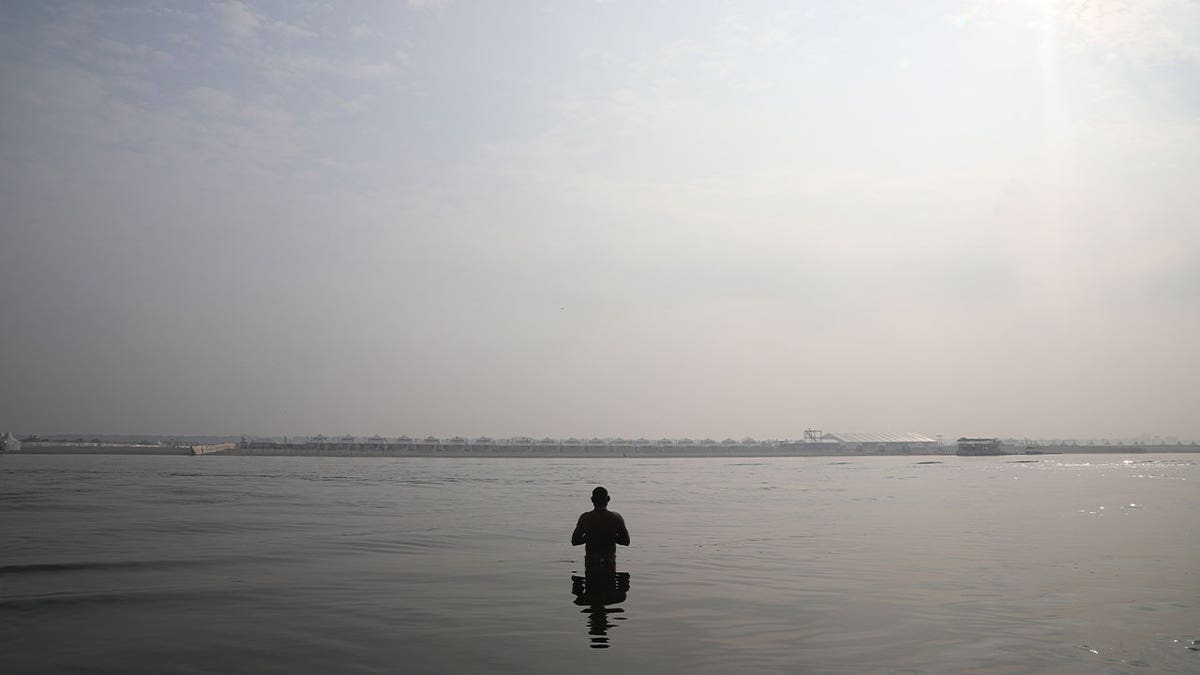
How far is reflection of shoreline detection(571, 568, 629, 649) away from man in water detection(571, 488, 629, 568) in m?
0.27

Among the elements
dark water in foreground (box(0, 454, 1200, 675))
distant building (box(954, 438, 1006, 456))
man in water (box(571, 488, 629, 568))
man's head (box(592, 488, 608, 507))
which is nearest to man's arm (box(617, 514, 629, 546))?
man in water (box(571, 488, 629, 568))

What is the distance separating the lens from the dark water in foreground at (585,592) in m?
13.5

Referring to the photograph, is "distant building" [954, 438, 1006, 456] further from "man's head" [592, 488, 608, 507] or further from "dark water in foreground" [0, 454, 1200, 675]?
"man's head" [592, 488, 608, 507]

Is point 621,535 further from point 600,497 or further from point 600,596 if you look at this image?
point 600,596

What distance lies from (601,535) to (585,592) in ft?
4.89

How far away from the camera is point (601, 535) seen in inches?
797

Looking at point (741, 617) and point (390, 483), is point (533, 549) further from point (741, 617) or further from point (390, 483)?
point (390, 483)

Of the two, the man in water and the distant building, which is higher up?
the man in water

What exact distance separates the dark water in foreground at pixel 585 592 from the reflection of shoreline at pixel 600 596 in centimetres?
7

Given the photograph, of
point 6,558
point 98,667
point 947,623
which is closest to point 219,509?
point 6,558

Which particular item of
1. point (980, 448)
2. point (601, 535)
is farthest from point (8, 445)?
point (980, 448)

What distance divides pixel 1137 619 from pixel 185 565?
2299 cm

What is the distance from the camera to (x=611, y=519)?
20.5 m

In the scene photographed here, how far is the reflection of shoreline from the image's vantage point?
1533cm
